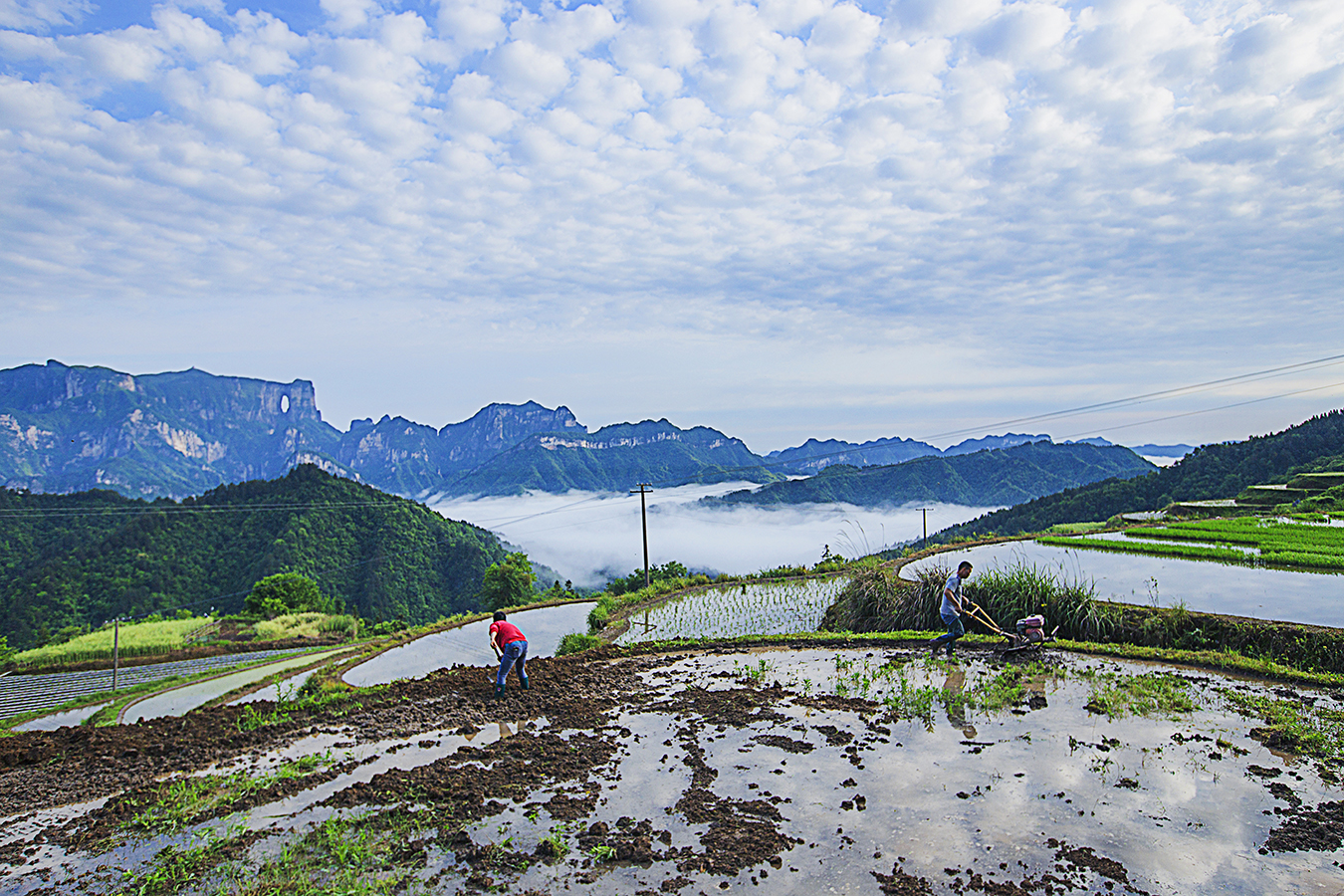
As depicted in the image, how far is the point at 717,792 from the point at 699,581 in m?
16.7

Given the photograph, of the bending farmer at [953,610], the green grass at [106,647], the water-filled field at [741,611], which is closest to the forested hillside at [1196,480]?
the water-filled field at [741,611]

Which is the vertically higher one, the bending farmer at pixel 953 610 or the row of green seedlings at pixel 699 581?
the bending farmer at pixel 953 610

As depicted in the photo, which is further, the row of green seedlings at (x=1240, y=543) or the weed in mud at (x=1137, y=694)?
the row of green seedlings at (x=1240, y=543)

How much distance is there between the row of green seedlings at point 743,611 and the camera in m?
16.2

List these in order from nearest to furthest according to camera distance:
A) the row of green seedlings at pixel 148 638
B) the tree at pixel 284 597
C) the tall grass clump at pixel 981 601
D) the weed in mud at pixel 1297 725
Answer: the weed in mud at pixel 1297 725 < the tall grass clump at pixel 981 601 < the row of green seedlings at pixel 148 638 < the tree at pixel 284 597

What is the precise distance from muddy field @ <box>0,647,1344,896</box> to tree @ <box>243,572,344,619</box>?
35.4m

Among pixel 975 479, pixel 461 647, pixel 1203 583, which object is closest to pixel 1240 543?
pixel 1203 583

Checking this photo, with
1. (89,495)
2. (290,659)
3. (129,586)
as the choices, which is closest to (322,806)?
(290,659)

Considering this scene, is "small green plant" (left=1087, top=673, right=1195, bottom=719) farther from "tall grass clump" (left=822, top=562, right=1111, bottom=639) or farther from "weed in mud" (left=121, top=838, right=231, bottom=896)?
"weed in mud" (left=121, top=838, right=231, bottom=896)

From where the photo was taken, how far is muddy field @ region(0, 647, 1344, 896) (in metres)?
5.41

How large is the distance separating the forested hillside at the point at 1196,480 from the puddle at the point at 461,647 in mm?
41761

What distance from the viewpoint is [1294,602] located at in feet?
41.5

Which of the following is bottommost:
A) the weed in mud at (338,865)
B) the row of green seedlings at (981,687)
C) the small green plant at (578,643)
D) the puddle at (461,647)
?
the puddle at (461,647)

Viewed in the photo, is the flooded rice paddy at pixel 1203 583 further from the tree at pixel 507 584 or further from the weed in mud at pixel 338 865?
the tree at pixel 507 584
